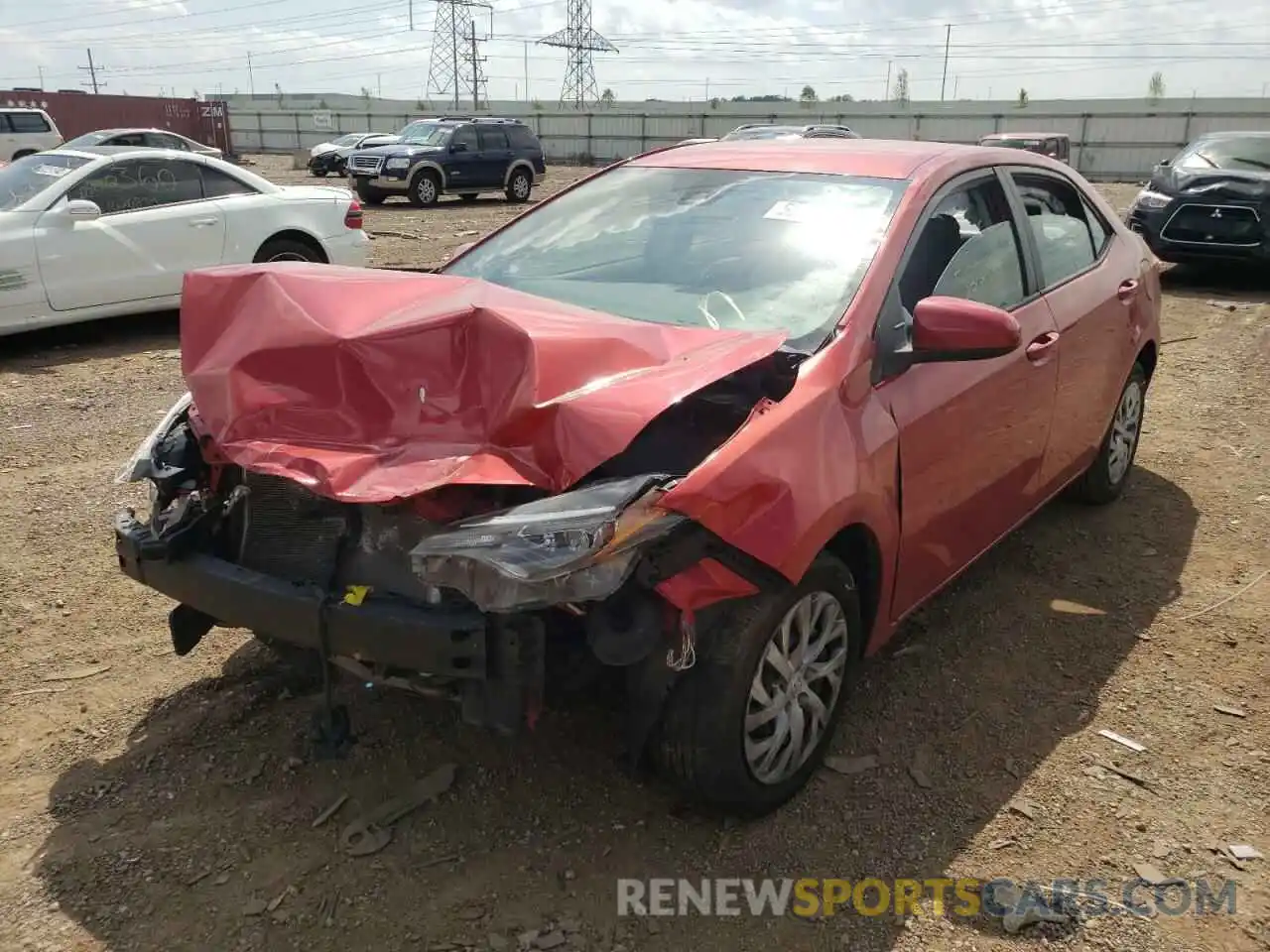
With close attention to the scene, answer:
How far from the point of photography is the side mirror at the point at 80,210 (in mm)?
7766

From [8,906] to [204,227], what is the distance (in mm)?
7195

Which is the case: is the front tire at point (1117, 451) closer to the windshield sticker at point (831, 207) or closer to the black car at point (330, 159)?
the windshield sticker at point (831, 207)

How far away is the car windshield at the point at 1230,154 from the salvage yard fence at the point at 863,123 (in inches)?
1006

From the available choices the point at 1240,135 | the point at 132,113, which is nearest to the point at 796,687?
the point at 1240,135

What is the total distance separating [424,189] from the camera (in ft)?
71.8

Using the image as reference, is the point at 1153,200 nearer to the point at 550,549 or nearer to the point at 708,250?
the point at 708,250

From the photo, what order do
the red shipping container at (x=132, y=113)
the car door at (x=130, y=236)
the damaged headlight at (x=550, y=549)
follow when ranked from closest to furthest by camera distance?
the damaged headlight at (x=550, y=549) → the car door at (x=130, y=236) → the red shipping container at (x=132, y=113)

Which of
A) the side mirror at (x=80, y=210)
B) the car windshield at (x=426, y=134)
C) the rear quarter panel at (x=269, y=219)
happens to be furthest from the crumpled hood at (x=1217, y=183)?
the car windshield at (x=426, y=134)

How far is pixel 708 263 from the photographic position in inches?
132

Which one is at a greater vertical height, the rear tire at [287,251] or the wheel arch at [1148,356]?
the wheel arch at [1148,356]

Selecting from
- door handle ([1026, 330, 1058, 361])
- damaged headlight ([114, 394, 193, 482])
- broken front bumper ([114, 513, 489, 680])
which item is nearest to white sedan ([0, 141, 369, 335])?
damaged headlight ([114, 394, 193, 482])

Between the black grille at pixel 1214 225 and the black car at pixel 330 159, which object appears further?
the black car at pixel 330 159

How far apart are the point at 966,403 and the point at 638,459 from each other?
1.31 m

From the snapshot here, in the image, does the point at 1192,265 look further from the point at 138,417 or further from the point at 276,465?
the point at 276,465
